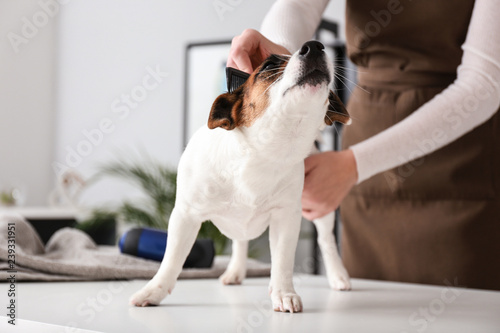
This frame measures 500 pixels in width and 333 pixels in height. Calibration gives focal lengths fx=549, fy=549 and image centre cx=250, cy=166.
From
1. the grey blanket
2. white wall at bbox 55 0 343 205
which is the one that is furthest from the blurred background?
the grey blanket

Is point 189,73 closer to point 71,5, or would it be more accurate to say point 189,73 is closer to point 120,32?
point 120,32

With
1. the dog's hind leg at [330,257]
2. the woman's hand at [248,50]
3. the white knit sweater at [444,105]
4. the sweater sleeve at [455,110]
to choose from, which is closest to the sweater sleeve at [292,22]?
the white knit sweater at [444,105]

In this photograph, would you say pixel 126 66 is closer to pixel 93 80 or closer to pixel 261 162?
pixel 93 80

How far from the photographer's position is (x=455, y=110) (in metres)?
1.06

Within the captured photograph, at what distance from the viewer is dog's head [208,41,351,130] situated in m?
0.69

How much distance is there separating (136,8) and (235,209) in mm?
3444

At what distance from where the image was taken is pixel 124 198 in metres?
3.94

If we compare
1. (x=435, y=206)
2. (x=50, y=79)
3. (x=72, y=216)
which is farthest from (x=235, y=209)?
(x=50, y=79)

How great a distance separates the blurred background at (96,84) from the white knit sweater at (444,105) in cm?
237

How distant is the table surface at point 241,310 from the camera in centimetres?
62

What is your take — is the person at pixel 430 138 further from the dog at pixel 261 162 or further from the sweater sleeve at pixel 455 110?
the dog at pixel 261 162

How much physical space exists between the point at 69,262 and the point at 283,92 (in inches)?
22.9

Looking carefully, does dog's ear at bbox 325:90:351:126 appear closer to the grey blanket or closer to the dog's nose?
the dog's nose

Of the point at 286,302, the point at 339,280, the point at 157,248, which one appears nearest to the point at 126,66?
the point at 157,248
